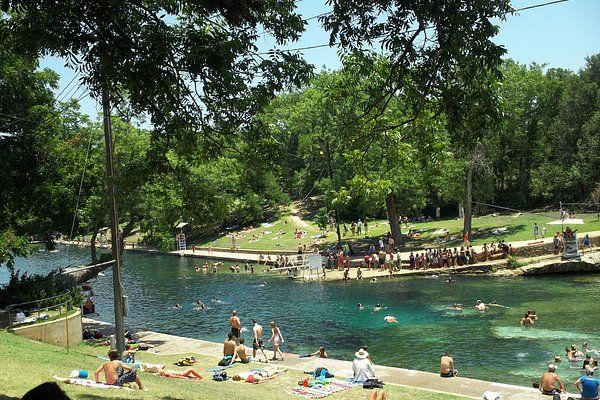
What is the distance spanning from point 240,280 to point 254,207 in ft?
92.4

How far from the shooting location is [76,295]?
86.6ft

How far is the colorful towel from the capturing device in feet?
53.7

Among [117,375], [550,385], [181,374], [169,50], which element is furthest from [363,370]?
[169,50]

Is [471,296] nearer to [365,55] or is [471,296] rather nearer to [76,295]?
[76,295]

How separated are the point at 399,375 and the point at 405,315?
12298 mm

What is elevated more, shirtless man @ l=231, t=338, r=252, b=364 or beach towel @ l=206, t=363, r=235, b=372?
shirtless man @ l=231, t=338, r=252, b=364

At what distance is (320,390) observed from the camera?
16750 mm

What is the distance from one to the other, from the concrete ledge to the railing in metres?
0.39

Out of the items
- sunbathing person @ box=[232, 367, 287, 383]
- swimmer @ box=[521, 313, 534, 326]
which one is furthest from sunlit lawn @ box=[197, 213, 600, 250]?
sunbathing person @ box=[232, 367, 287, 383]

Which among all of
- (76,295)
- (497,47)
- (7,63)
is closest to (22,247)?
(76,295)

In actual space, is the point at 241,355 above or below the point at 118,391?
below

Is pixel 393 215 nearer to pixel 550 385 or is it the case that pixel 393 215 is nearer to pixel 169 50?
pixel 550 385

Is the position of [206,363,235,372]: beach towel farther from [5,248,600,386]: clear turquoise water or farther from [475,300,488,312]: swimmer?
[475,300,488,312]: swimmer

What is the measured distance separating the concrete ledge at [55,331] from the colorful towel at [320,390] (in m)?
10.7
